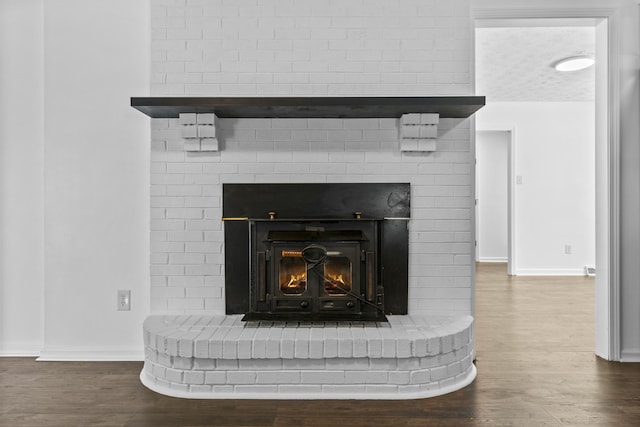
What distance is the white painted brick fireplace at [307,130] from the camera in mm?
2609

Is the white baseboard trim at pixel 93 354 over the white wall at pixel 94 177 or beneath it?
beneath

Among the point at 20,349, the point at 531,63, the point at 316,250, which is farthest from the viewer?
the point at 531,63

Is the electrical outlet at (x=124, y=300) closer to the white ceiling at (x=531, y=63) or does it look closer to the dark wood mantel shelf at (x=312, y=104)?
the dark wood mantel shelf at (x=312, y=104)

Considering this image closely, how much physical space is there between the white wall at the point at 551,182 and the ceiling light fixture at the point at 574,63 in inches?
62.4

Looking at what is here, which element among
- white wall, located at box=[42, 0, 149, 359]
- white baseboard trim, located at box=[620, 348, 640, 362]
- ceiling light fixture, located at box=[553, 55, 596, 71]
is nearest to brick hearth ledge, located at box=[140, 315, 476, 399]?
Answer: white wall, located at box=[42, 0, 149, 359]

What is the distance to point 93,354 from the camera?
265cm

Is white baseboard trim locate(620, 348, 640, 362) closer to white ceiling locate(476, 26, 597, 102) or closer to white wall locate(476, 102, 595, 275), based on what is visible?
white ceiling locate(476, 26, 597, 102)

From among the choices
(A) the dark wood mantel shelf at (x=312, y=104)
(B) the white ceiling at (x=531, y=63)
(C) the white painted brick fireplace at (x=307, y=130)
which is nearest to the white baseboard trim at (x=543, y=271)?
(B) the white ceiling at (x=531, y=63)

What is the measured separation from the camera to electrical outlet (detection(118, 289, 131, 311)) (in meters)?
2.68

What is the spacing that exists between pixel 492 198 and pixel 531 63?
3423mm

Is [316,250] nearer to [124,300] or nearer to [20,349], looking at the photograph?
[124,300]

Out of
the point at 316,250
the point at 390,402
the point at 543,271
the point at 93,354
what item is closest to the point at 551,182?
the point at 543,271

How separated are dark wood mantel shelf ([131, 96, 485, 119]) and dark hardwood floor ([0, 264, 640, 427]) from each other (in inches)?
57.7

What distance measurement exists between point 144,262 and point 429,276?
1726mm
